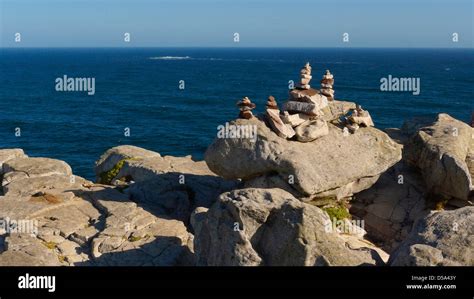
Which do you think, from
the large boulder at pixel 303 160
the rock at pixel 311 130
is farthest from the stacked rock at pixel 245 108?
the rock at pixel 311 130

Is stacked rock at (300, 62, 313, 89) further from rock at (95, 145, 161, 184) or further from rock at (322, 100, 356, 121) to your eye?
rock at (95, 145, 161, 184)

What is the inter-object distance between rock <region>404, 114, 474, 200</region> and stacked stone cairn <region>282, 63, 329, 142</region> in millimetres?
5640

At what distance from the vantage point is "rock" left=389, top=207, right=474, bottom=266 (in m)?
15.1

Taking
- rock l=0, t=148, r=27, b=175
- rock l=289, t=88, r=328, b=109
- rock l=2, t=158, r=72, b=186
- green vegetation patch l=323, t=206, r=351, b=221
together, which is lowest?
green vegetation patch l=323, t=206, r=351, b=221

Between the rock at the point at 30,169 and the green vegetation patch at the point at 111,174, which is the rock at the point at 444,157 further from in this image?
the rock at the point at 30,169

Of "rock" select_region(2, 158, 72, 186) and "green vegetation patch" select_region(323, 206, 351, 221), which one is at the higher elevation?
"rock" select_region(2, 158, 72, 186)

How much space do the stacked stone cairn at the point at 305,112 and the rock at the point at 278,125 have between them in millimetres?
392

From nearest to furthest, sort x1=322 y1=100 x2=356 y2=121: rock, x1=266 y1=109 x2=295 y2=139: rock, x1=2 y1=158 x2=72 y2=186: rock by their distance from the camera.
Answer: x1=266 y1=109 x2=295 y2=139: rock → x1=322 y1=100 x2=356 y2=121: rock → x1=2 y1=158 x2=72 y2=186: rock

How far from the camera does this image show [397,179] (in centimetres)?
2967

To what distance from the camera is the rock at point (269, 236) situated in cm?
1655

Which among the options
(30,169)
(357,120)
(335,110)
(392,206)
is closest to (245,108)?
(335,110)

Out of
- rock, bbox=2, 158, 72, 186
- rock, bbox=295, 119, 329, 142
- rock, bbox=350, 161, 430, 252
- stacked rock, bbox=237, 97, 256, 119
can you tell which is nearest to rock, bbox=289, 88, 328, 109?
rock, bbox=295, 119, 329, 142

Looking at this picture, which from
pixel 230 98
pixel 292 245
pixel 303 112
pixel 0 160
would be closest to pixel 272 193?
pixel 292 245
